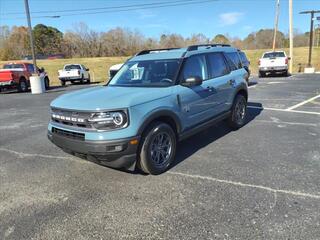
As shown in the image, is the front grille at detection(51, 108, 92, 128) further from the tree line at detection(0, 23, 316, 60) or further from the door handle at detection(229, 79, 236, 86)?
the tree line at detection(0, 23, 316, 60)

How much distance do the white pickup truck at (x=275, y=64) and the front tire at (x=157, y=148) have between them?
61.6 ft

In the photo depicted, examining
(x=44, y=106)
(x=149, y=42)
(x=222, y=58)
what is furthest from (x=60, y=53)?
(x=222, y=58)

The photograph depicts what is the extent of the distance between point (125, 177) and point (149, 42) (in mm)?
86784

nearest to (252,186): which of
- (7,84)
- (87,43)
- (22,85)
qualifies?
(7,84)

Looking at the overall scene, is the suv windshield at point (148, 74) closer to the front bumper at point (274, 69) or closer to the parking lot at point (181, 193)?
the parking lot at point (181, 193)

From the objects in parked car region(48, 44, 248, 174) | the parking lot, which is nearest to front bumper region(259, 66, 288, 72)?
the parking lot

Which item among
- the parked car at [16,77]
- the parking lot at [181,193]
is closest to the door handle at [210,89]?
the parking lot at [181,193]

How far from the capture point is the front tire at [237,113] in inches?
272

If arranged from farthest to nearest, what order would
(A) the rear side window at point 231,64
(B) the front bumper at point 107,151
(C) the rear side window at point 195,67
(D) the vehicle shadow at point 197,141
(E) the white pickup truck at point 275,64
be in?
1. (E) the white pickup truck at point 275,64
2. (A) the rear side window at point 231,64
3. (D) the vehicle shadow at point 197,141
4. (C) the rear side window at point 195,67
5. (B) the front bumper at point 107,151

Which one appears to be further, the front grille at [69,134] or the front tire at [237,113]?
the front tire at [237,113]

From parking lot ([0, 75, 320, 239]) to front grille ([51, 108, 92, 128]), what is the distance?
84 centimetres

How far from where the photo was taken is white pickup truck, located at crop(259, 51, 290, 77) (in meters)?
21.5

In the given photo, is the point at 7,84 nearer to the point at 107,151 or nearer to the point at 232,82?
the point at 232,82

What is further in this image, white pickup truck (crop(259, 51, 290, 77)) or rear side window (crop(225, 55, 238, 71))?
white pickup truck (crop(259, 51, 290, 77))
